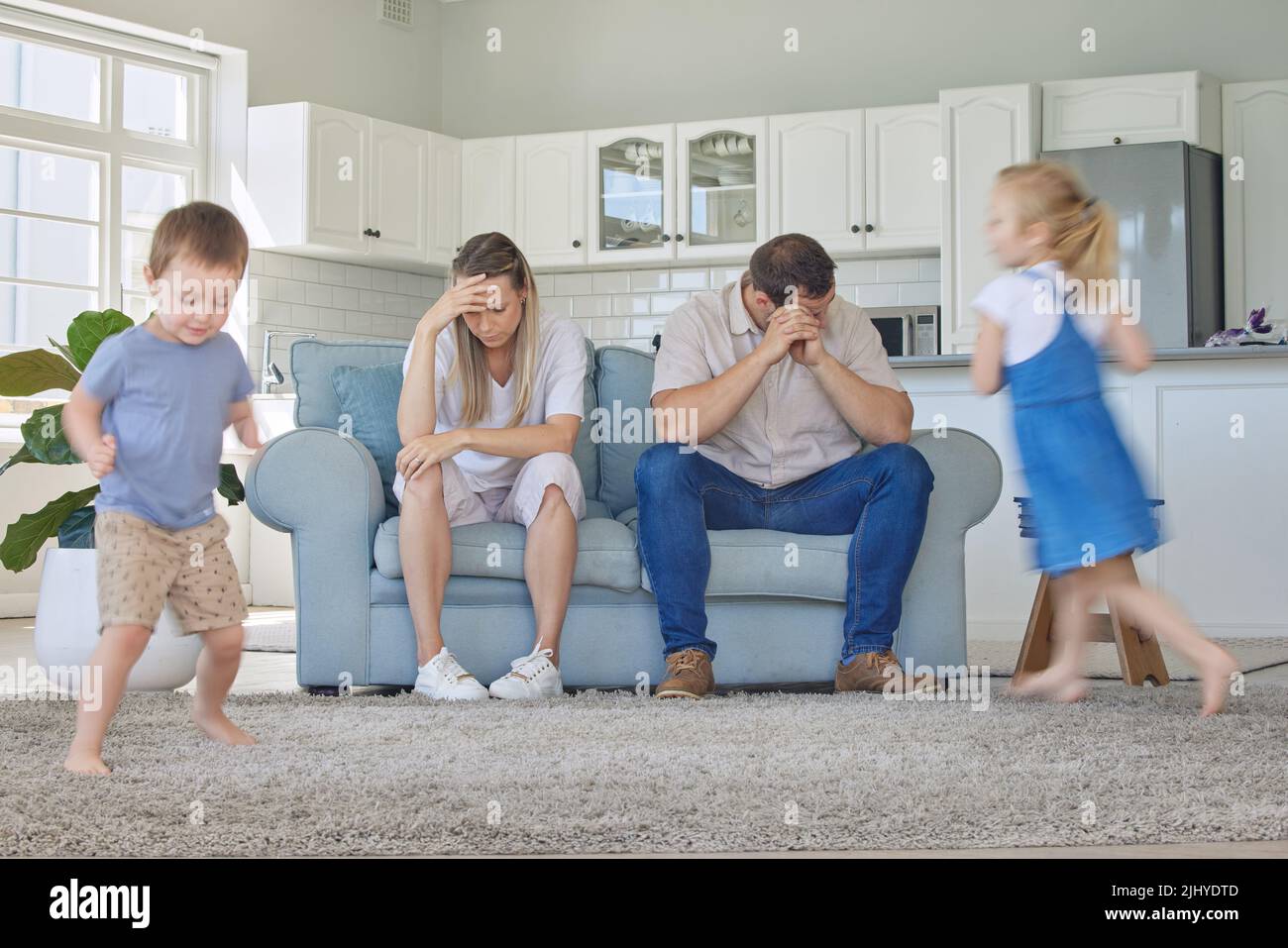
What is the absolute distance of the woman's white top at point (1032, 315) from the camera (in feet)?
8.20

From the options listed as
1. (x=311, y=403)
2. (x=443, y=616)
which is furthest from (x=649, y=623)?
(x=311, y=403)

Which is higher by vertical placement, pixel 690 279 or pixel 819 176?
pixel 819 176

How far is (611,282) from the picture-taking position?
695 centimetres

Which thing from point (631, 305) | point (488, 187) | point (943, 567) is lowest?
point (943, 567)

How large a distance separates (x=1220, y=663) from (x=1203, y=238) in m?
4.01

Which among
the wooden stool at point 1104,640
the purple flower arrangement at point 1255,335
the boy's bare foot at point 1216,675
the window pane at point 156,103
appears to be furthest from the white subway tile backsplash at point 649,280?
the boy's bare foot at point 1216,675

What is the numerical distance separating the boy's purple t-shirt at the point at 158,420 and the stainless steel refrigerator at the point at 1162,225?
4.46 metres

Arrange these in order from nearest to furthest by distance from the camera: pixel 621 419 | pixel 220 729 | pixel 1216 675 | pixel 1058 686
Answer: pixel 220 729 → pixel 1216 675 → pixel 1058 686 → pixel 621 419

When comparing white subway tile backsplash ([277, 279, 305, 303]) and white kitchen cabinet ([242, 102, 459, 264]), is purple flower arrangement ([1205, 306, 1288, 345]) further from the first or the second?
white subway tile backsplash ([277, 279, 305, 303])

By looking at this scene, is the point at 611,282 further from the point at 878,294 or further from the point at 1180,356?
the point at 1180,356

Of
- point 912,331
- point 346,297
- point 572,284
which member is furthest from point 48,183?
point 912,331

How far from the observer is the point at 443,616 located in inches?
115

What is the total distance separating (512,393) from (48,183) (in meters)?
3.51
